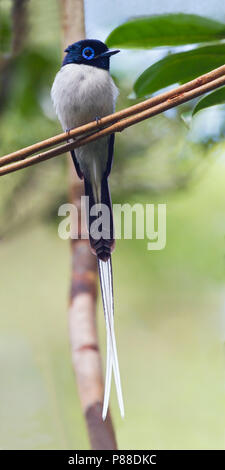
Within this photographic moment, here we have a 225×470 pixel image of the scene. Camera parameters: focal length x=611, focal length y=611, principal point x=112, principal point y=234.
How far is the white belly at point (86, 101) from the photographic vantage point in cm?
108

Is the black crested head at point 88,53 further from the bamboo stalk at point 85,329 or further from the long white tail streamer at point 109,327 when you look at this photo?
the long white tail streamer at point 109,327

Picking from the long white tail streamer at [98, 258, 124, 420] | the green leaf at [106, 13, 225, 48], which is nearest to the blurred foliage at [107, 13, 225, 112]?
the green leaf at [106, 13, 225, 48]

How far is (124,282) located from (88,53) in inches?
32.0

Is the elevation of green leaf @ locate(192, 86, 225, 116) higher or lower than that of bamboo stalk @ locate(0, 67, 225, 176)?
higher

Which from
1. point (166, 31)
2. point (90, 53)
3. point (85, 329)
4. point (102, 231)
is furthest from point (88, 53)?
point (85, 329)

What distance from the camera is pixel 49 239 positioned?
1.83 m

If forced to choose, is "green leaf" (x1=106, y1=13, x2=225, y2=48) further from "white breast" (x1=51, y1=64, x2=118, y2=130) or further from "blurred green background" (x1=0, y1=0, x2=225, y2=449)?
"blurred green background" (x1=0, y1=0, x2=225, y2=449)

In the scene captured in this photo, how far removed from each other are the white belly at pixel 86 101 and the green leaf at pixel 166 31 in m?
0.15

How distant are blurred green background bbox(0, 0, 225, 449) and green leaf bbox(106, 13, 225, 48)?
1.77ft

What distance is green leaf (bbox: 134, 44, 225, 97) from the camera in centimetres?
86

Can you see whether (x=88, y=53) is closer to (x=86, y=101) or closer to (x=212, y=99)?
(x=86, y=101)

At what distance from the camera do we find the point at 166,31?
0.90 meters

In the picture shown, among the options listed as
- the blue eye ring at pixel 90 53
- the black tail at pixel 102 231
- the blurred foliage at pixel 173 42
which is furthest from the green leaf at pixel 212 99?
the blue eye ring at pixel 90 53

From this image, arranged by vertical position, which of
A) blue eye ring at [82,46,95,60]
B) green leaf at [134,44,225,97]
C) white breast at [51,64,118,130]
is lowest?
green leaf at [134,44,225,97]
